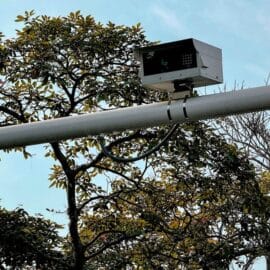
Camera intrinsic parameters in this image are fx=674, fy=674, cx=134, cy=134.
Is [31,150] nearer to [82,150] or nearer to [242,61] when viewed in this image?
[82,150]

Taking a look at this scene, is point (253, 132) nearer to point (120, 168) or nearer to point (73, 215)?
point (120, 168)

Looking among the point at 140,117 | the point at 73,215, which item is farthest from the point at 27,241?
the point at 140,117

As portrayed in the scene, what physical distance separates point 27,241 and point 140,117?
3.33 meters

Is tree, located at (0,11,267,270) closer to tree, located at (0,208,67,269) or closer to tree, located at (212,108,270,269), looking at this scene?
tree, located at (0,208,67,269)

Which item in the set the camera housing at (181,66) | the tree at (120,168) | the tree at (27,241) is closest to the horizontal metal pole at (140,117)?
the camera housing at (181,66)

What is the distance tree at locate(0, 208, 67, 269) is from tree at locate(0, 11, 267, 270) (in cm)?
16

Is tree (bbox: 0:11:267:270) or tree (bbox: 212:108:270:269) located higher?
tree (bbox: 212:108:270:269)

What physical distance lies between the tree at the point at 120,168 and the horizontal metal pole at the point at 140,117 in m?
2.64

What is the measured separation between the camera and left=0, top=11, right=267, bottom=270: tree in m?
5.05

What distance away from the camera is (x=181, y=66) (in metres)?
2.25

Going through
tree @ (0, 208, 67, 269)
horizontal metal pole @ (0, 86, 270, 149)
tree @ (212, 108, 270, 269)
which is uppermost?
tree @ (212, 108, 270, 269)

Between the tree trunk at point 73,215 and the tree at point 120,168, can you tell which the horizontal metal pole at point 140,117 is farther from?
the tree trunk at point 73,215

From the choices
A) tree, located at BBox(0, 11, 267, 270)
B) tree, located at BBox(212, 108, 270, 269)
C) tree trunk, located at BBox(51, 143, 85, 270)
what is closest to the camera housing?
tree, located at BBox(0, 11, 267, 270)

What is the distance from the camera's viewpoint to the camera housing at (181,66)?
2.21 meters
